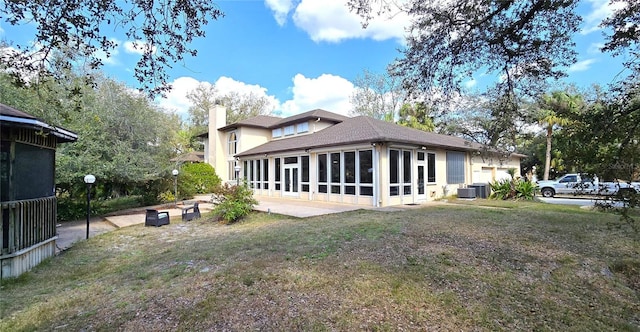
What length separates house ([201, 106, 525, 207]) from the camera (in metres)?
13.5

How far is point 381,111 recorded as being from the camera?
33.3 meters

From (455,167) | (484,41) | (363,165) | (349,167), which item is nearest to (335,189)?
(349,167)

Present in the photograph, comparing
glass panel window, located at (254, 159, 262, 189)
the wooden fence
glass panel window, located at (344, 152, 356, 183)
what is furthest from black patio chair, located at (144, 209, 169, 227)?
glass panel window, located at (254, 159, 262, 189)

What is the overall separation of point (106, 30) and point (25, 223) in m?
4.69

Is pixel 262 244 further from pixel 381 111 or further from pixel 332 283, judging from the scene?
pixel 381 111

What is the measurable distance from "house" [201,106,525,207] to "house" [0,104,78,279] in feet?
32.8

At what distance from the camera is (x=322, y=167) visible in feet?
52.4

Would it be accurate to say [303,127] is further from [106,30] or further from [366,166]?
[106,30]

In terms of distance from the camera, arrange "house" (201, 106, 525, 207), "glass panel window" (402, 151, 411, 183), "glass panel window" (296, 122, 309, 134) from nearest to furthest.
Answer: "house" (201, 106, 525, 207), "glass panel window" (402, 151, 411, 183), "glass panel window" (296, 122, 309, 134)

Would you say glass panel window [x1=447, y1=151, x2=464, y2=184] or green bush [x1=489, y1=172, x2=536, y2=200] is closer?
green bush [x1=489, y1=172, x2=536, y2=200]

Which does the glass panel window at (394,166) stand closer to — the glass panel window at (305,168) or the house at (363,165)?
the house at (363,165)

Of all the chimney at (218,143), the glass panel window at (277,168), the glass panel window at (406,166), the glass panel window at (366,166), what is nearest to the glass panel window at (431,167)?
the glass panel window at (406,166)

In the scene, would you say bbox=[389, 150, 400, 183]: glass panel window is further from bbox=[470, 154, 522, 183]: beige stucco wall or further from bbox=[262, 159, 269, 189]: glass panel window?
bbox=[262, 159, 269, 189]: glass panel window

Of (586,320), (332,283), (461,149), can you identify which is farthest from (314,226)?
(461,149)
